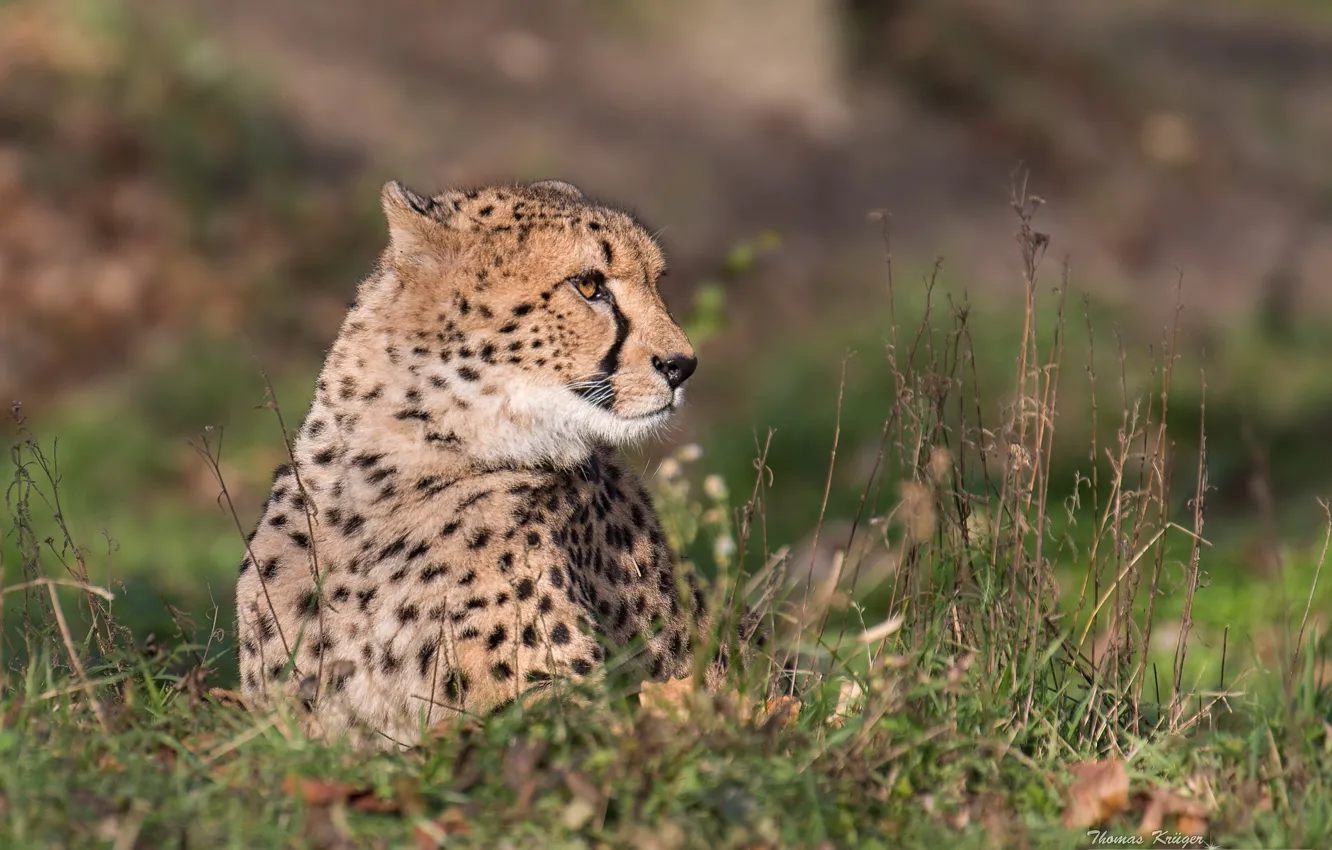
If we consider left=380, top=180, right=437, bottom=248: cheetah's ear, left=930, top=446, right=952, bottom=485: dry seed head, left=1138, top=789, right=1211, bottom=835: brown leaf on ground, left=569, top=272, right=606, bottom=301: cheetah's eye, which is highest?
left=380, top=180, right=437, bottom=248: cheetah's ear

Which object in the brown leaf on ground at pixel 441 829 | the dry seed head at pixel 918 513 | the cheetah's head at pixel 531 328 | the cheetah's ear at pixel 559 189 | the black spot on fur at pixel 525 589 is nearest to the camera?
the brown leaf on ground at pixel 441 829

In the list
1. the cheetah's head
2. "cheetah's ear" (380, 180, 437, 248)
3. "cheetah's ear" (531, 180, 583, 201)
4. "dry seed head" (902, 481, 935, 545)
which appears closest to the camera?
"dry seed head" (902, 481, 935, 545)

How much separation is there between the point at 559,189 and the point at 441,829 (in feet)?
6.46

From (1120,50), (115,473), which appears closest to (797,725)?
(115,473)

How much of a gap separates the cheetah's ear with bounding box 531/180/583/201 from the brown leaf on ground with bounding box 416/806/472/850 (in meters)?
1.84

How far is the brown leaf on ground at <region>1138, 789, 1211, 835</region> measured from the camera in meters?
3.08

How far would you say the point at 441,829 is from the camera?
2832 mm

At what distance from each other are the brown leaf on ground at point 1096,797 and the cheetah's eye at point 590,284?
156 centimetres

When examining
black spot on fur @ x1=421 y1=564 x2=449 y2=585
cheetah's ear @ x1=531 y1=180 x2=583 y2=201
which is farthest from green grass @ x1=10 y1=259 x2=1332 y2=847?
cheetah's ear @ x1=531 y1=180 x2=583 y2=201

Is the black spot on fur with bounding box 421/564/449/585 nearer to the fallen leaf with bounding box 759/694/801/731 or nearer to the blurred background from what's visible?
the fallen leaf with bounding box 759/694/801/731

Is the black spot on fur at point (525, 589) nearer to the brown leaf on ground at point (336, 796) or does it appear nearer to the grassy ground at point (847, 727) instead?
the grassy ground at point (847, 727)

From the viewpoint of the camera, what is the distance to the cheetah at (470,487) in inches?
136

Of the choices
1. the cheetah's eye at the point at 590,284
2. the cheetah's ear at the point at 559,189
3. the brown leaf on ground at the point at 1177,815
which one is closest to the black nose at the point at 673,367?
the cheetah's eye at the point at 590,284

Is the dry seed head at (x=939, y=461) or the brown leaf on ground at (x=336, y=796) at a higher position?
the dry seed head at (x=939, y=461)
